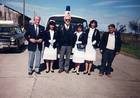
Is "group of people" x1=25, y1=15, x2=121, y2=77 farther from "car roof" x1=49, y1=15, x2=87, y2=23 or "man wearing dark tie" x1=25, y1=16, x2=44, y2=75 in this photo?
"car roof" x1=49, y1=15, x2=87, y2=23

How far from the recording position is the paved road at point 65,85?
7249 mm

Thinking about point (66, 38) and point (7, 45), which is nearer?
point (66, 38)

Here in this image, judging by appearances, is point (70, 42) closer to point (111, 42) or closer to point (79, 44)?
point (79, 44)

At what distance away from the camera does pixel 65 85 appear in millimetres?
8266

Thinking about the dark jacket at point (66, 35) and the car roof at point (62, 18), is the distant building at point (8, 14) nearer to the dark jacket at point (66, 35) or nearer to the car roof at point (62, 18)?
the car roof at point (62, 18)

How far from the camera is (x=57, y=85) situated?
8.22m

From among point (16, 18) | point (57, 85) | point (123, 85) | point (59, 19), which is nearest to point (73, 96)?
point (57, 85)

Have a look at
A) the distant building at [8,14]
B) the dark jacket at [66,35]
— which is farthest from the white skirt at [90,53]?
the distant building at [8,14]

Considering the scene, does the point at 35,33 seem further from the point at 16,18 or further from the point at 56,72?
the point at 16,18

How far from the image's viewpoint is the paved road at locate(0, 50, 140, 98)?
7249 mm

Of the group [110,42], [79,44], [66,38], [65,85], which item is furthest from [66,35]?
[65,85]

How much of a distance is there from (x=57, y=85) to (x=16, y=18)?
52.4 meters

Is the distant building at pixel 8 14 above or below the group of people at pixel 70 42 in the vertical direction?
above

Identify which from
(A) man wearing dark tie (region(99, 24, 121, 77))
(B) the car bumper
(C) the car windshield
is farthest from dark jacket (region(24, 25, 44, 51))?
(C) the car windshield
